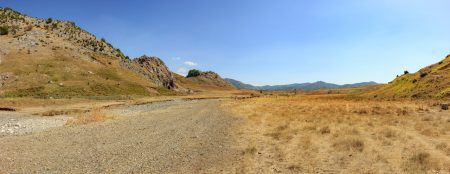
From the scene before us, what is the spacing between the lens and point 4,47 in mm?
74312

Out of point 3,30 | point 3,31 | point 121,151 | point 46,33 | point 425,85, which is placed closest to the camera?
point 121,151

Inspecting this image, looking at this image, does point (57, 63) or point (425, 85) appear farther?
point (57, 63)

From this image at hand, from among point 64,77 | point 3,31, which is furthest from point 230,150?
point 3,31

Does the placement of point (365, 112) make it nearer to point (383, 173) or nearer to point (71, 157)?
point (383, 173)

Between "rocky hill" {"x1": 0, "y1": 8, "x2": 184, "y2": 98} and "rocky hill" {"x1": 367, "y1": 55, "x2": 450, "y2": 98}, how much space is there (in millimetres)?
48922

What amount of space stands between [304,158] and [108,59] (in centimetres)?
8699

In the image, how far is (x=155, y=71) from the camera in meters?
134

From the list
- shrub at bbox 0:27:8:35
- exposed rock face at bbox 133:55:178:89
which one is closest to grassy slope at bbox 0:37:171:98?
shrub at bbox 0:27:8:35

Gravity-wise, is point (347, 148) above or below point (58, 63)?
below

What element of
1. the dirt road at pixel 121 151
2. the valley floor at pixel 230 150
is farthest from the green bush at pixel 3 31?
the dirt road at pixel 121 151

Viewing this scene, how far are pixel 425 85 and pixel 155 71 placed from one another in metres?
97.8

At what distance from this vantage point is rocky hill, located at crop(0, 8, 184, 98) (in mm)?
62656

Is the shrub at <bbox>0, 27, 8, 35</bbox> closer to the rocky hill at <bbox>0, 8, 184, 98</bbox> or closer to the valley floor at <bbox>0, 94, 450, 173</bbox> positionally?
the rocky hill at <bbox>0, 8, 184, 98</bbox>

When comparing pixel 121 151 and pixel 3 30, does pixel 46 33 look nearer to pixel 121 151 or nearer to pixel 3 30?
pixel 3 30
